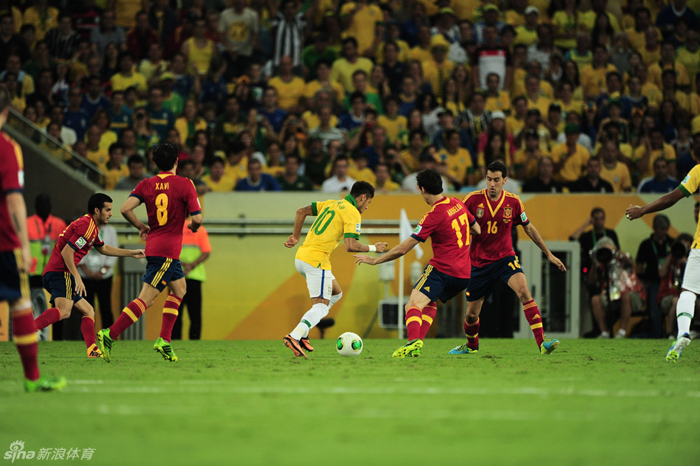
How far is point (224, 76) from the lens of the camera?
18172 millimetres

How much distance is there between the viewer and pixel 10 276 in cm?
628

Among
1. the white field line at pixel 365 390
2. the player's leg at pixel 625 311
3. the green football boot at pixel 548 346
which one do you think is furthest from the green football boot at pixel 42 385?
the player's leg at pixel 625 311

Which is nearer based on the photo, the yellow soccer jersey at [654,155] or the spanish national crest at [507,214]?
the spanish national crest at [507,214]

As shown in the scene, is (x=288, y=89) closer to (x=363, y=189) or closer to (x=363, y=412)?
(x=363, y=189)

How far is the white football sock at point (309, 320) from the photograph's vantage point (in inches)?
376

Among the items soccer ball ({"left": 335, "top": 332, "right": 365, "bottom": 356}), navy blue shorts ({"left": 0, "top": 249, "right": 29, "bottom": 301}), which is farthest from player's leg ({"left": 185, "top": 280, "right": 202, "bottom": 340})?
navy blue shorts ({"left": 0, "top": 249, "right": 29, "bottom": 301})

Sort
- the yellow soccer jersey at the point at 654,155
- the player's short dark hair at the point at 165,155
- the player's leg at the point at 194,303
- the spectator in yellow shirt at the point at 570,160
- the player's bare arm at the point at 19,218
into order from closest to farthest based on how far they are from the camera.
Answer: the player's bare arm at the point at 19,218, the player's short dark hair at the point at 165,155, the player's leg at the point at 194,303, the spectator in yellow shirt at the point at 570,160, the yellow soccer jersey at the point at 654,155

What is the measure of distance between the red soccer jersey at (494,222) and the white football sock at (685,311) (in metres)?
2.01

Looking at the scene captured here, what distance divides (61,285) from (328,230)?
3.09m

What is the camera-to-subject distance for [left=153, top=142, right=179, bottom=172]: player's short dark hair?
9.27 meters

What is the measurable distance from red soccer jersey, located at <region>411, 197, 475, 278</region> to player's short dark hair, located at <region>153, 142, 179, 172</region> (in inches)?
106

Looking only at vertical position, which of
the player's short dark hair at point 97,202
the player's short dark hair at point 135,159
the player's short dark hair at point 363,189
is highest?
the player's short dark hair at point 135,159

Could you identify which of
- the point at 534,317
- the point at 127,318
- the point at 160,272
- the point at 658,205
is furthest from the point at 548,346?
the point at 127,318

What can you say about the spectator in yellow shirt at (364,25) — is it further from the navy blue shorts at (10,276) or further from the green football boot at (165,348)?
the navy blue shorts at (10,276)
